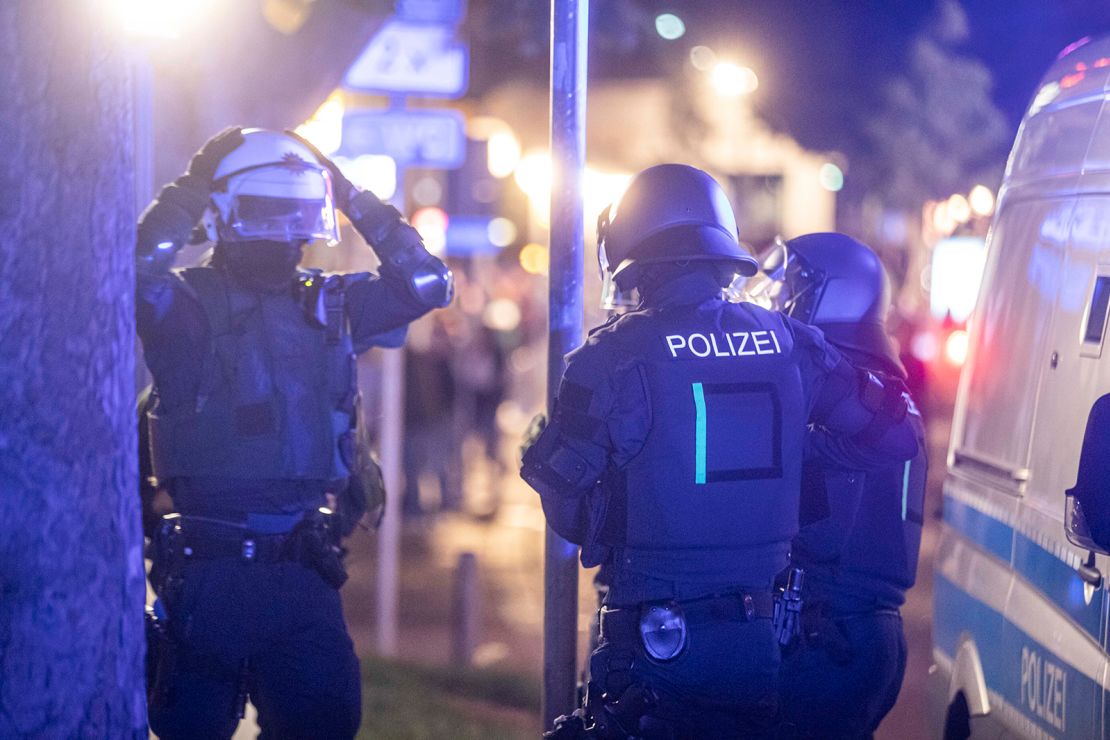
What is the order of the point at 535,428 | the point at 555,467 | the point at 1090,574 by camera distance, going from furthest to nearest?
1. the point at 535,428
2. the point at 1090,574
3. the point at 555,467

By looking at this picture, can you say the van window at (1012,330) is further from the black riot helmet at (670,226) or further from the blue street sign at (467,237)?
the blue street sign at (467,237)

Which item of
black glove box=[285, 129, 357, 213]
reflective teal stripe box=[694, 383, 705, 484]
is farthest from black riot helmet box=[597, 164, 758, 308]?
black glove box=[285, 129, 357, 213]

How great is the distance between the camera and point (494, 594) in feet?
31.8

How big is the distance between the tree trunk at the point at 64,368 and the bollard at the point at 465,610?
4406 mm

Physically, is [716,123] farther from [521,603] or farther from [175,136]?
[175,136]

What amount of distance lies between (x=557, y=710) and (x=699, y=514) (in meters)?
0.98

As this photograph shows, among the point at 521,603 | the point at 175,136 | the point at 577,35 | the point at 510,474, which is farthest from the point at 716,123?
the point at 577,35

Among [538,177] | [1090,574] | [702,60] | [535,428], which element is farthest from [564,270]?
[538,177]

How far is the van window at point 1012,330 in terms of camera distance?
4039mm

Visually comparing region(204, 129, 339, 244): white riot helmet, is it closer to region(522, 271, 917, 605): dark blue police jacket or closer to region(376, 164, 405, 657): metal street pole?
region(522, 271, 917, 605): dark blue police jacket

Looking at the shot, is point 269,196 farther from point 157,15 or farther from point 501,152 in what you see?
point 501,152

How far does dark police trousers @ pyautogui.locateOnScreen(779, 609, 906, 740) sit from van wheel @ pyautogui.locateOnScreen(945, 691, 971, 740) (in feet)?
3.00

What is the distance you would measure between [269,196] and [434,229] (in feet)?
52.5

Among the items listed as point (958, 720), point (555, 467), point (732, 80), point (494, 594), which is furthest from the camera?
point (732, 80)
